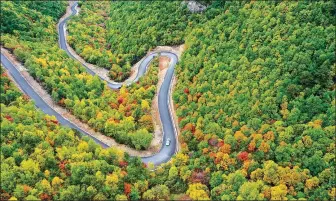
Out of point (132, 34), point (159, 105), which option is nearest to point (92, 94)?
point (159, 105)

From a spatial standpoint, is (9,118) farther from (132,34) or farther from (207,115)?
(132,34)

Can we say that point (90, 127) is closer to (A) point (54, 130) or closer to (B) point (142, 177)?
(A) point (54, 130)

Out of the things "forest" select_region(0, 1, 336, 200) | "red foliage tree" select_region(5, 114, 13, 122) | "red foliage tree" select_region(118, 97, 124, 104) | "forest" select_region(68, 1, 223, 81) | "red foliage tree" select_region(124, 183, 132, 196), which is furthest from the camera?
"forest" select_region(68, 1, 223, 81)

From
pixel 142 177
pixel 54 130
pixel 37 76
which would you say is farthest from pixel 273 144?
pixel 37 76

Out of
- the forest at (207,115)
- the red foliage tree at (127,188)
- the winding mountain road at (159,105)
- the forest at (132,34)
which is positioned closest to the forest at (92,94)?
the forest at (207,115)

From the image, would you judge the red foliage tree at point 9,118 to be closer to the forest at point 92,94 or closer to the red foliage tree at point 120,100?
the forest at point 92,94

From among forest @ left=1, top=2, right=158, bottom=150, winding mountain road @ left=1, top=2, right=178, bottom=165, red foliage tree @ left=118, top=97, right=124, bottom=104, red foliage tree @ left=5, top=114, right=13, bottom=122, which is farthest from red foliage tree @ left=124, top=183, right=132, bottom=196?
red foliage tree @ left=118, top=97, right=124, bottom=104

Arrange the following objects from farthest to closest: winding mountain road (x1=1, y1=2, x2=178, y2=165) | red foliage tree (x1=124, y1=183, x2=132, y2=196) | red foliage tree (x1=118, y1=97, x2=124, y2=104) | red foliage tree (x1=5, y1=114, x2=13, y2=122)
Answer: red foliage tree (x1=118, y1=97, x2=124, y2=104)
winding mountain road (x1=1, y1=2, x2=178, y2=165)
red foliage tree (x1=5, y1=114, x2=13, y2=122)
red foliage tree (x1=124, y1=183, x2=132, y2=196)

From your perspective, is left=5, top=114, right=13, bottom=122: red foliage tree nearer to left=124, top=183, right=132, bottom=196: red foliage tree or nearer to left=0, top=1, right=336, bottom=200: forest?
left=0, top=1, right=336, bottom=200: forest
